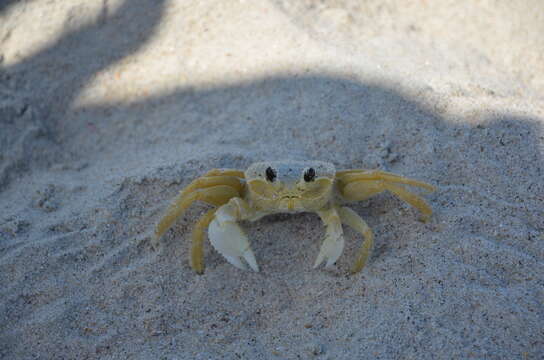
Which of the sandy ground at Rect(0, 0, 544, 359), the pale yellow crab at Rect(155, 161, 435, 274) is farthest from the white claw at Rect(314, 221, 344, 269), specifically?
the sandy ground at Rect(0, 0, 544, 359)

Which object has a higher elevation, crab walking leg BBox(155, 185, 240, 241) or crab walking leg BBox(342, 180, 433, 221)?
crab walking leg BBox(155, 185, 240, 241)

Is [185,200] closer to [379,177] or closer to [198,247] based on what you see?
[198,247]

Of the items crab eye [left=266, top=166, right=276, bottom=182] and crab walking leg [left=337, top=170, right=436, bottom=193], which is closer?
crab eye [left=266, top=166, right=276, bottom=182]

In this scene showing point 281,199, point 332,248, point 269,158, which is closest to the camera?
point 332,248

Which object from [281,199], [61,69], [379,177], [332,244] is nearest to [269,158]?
[281,199]

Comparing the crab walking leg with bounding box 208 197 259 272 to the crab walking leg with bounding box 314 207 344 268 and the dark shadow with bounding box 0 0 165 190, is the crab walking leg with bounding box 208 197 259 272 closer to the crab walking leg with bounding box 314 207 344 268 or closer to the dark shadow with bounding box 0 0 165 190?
the crab walking leg with bounding box 314 207 344 268

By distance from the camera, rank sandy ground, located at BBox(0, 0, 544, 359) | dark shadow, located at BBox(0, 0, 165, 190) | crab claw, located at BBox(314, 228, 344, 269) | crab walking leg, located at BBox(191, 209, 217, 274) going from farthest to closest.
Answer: dark shadow, located at BBox(0, 0, 165, 190) < crab walking leg, located at BBox(191, 209, 217, 274) < crab claw, located at BBox(314, 228, 344, 269) < sandy ground, located at BBox(0, 0, 544, 359)

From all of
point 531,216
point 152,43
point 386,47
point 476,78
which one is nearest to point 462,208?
point 531,216
